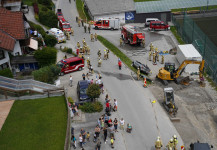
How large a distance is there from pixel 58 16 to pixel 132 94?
33027mm

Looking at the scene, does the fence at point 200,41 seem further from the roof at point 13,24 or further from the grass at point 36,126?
the roof at point 13,24

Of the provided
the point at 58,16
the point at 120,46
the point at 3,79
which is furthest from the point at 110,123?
the point at 58,16

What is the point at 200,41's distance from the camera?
50.8 meters

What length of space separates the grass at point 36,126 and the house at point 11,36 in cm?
1009

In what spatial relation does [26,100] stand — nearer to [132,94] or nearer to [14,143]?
[14,143]

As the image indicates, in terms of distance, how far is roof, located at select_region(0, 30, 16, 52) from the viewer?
128ft

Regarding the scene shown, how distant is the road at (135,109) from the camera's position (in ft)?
97.0

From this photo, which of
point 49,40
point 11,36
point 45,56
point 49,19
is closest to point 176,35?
point 49,19

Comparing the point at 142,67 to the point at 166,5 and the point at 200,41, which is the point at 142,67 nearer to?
the point at 200,41

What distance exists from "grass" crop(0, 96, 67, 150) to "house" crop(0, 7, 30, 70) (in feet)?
33.1

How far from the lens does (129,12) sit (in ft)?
219

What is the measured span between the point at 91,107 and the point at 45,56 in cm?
1305

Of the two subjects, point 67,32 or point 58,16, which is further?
point 58,16

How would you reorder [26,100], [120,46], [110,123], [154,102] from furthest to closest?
[120,46], [154,102], [26,100], [110,123]
